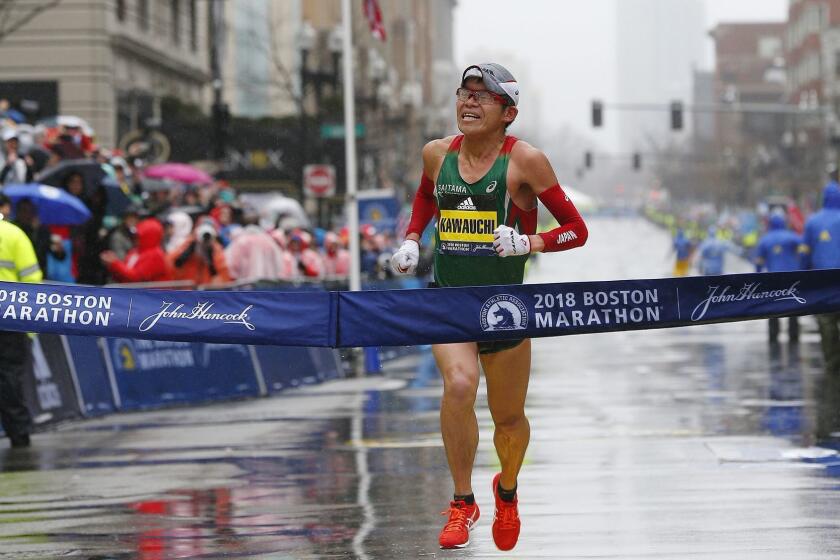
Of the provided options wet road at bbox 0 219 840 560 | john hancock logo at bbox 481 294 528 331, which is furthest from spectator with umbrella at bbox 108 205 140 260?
john hancock logo at bbox 481 294 528 331

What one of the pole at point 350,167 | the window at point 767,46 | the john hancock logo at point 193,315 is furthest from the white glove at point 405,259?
the window at point 767,46

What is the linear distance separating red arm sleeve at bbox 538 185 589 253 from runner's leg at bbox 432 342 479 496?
59 cm

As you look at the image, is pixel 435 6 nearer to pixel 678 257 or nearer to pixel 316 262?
pixel 678 257

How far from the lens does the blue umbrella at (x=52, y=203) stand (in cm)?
1691

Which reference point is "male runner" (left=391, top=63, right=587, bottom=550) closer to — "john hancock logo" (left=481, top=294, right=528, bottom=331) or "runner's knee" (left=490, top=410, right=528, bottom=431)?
"runner's knee" (left=490, top=410, right=528, bottom=431)

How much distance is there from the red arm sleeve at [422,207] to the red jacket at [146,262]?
1096 cm

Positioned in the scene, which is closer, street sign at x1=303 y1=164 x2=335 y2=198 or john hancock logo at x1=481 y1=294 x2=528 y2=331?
john hancock logo at x1=481 y1=294 x2=528 y2=331

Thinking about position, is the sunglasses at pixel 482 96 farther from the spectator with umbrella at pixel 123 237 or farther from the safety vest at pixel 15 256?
the spectator with umbrella at pixel 123 237

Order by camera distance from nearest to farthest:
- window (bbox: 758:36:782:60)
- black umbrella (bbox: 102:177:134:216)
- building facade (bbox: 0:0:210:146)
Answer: black umbrella (bbox: 102:177:134:216) → building facade (bbox: 0:0:210:146) → window (bbox: 758:36:782:60)

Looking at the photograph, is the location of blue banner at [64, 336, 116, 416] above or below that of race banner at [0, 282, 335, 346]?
below

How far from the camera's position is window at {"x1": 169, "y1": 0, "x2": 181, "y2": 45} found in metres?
48.7

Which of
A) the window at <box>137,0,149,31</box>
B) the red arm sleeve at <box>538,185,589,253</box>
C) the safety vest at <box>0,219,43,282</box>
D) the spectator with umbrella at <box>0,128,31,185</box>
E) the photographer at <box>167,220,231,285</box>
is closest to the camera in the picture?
the red arm sleeve at <box>538,185,589,253</box>

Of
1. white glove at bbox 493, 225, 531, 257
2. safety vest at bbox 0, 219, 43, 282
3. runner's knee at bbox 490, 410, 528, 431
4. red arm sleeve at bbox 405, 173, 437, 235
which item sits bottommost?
runner's knee at bbox 490, 410, 528, 431

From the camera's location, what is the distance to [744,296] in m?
7.83
